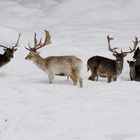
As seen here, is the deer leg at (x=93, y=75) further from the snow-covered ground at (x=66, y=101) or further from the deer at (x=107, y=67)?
the snow-covered ground at (x=66, y=101)

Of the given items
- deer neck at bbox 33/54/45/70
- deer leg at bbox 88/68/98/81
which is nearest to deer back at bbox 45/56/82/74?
deer neck at bbox 33/54/45/70

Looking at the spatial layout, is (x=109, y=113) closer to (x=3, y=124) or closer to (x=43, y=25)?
(x=3, y=124)

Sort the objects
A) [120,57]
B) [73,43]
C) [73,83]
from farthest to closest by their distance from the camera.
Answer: [73,43]
[120,57]
[73,83]

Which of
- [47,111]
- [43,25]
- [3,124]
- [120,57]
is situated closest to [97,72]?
[120,57]

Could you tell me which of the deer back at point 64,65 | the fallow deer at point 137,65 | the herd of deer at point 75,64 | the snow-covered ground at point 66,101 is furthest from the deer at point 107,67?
the deer back at point 64,65

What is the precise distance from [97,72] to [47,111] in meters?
4.52

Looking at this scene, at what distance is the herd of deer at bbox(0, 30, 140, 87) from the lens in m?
12.7

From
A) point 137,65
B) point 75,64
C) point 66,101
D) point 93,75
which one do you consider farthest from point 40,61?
point 137,65

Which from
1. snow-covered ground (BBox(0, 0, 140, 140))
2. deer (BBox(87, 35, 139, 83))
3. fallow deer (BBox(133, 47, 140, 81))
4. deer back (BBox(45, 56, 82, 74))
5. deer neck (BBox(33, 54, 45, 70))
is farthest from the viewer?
fallow deer (BBox(133, 47, 140, 81))

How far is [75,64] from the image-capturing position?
12703mm

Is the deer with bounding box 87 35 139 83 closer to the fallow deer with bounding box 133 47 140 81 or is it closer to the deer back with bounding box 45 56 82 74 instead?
the fallow deer with bounding box 133 47 140 81

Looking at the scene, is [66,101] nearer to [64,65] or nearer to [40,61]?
[64,65]

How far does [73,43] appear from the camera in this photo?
1958 cm

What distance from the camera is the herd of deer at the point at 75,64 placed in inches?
501
